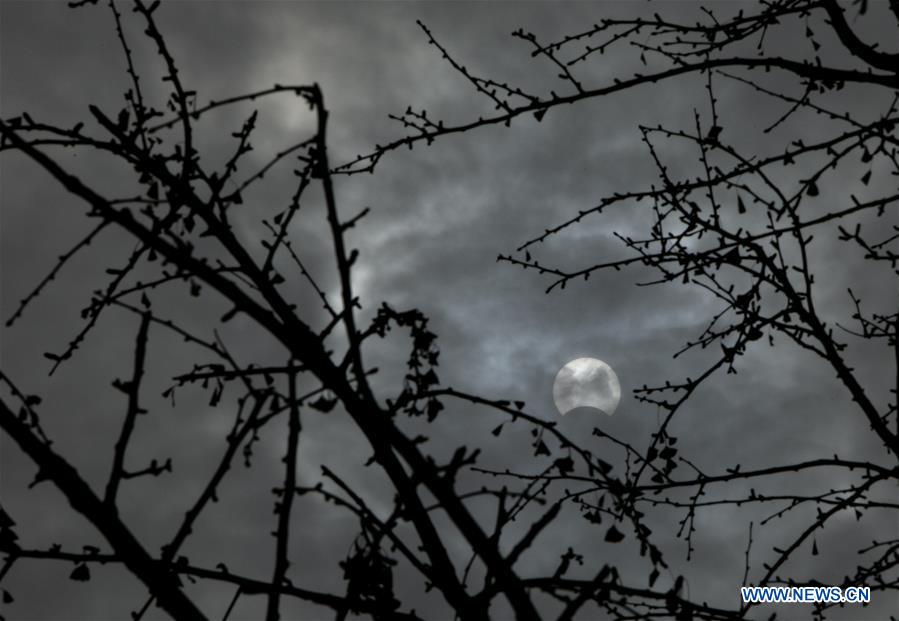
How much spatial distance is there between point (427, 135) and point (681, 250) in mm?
1579

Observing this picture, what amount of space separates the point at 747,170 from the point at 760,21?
1006mm

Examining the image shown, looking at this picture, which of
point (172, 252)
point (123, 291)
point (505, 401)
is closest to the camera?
point (172, 252)

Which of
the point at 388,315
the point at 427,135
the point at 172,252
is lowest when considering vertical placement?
the point at 172,252

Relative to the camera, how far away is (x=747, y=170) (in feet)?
15.3

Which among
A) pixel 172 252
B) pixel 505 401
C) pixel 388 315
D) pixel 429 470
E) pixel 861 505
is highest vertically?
pixel 861 505

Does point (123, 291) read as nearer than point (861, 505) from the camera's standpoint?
Yes

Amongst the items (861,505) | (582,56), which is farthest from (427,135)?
(861,505)

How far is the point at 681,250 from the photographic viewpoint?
487 centimetres

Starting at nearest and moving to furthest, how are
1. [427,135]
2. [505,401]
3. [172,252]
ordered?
1. [172,252]
2. [505,401]
3. [427,135]

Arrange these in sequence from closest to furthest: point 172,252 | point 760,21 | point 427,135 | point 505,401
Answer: point 172,252 < point 505,401 < point 427,135 < point 760,21

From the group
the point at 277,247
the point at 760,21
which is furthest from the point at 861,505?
the point at 277,247

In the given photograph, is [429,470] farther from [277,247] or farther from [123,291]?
[123,291]

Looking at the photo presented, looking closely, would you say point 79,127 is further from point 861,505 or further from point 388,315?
point 861,505

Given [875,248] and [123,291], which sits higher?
[875,248]
